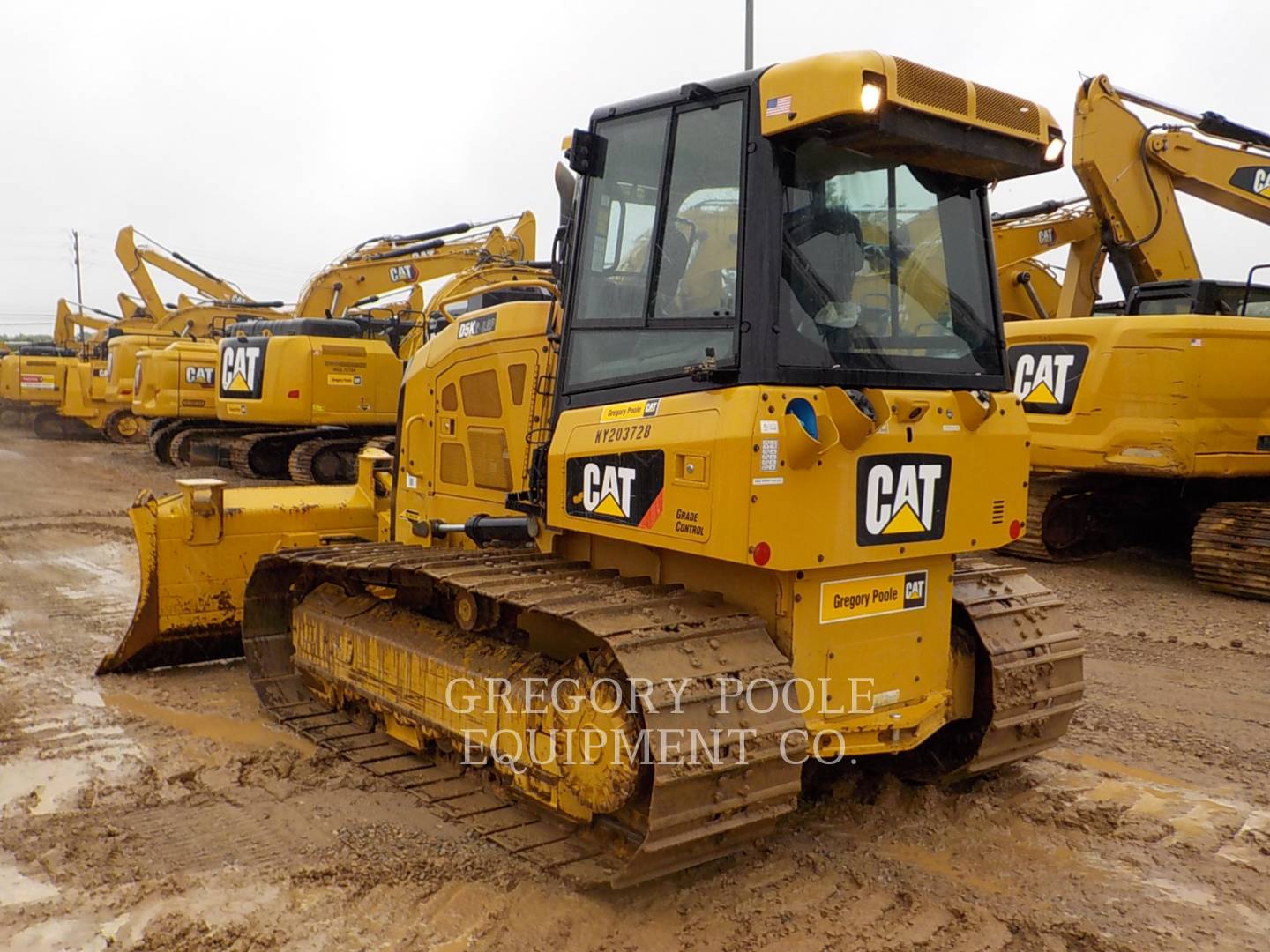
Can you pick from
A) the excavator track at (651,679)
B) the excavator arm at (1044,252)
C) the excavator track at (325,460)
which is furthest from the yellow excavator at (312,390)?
the excavator track at (651,679)

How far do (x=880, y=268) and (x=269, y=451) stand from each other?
14468mm

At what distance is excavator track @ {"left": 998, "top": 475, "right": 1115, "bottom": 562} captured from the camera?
32.2 feet

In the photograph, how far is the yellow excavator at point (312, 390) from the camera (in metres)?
15.6

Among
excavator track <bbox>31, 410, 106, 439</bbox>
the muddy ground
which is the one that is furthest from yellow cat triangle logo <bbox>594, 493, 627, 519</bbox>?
excavator track <bbox>31, 410, 106, 439</bbox>

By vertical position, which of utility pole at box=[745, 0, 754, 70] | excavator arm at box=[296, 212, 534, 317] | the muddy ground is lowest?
the muddy ground

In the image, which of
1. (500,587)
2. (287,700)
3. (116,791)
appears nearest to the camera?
(500,587)

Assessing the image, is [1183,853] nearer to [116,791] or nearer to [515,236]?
[116,791]

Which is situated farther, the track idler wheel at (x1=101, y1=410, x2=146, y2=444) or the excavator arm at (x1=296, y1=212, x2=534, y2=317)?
the track idler wheel at (x1=101, y1=410, x2=146, y2=444)

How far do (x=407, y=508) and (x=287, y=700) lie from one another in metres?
1.20

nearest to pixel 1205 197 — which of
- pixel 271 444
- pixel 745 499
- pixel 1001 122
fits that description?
pixel 1001 122

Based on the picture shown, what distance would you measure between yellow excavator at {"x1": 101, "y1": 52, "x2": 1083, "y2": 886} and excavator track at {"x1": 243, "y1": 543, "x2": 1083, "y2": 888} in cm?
1

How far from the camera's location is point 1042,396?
374 inches

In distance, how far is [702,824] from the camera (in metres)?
3.33

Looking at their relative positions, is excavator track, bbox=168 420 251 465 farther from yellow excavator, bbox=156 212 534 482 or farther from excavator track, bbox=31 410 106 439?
excavator track, bbox=31 410 106 439
